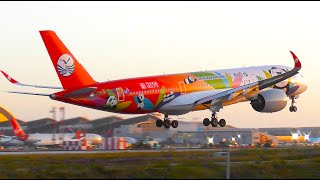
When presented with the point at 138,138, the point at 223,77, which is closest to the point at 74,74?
the point at 223,77

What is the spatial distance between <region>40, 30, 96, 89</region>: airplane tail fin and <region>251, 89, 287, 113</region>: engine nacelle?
16942 mm

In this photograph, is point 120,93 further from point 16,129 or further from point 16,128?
point 16,128

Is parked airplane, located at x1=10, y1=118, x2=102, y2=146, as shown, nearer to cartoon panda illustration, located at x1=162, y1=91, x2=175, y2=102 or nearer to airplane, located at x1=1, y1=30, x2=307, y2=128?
airplane, located at x1=1, y1=30, x2=307, y2=128

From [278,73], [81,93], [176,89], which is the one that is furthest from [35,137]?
[81,93]

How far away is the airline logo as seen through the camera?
195 ft

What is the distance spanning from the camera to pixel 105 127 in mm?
96750

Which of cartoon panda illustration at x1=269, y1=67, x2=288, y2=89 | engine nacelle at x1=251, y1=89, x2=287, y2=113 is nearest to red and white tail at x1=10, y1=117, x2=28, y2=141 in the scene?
cartoon panda illustration at x1=269, y1=67, x2=288, y2=89

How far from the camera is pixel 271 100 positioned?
65000 mm

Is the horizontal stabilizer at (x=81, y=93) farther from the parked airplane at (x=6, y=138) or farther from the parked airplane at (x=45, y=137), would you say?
the parked airplane at (x=6, y=138)

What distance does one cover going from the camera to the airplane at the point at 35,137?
100000mm

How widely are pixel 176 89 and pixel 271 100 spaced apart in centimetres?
934

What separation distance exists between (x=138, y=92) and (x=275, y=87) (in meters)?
16.7

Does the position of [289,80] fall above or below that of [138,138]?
above

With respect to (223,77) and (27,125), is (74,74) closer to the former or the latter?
(223,77)
